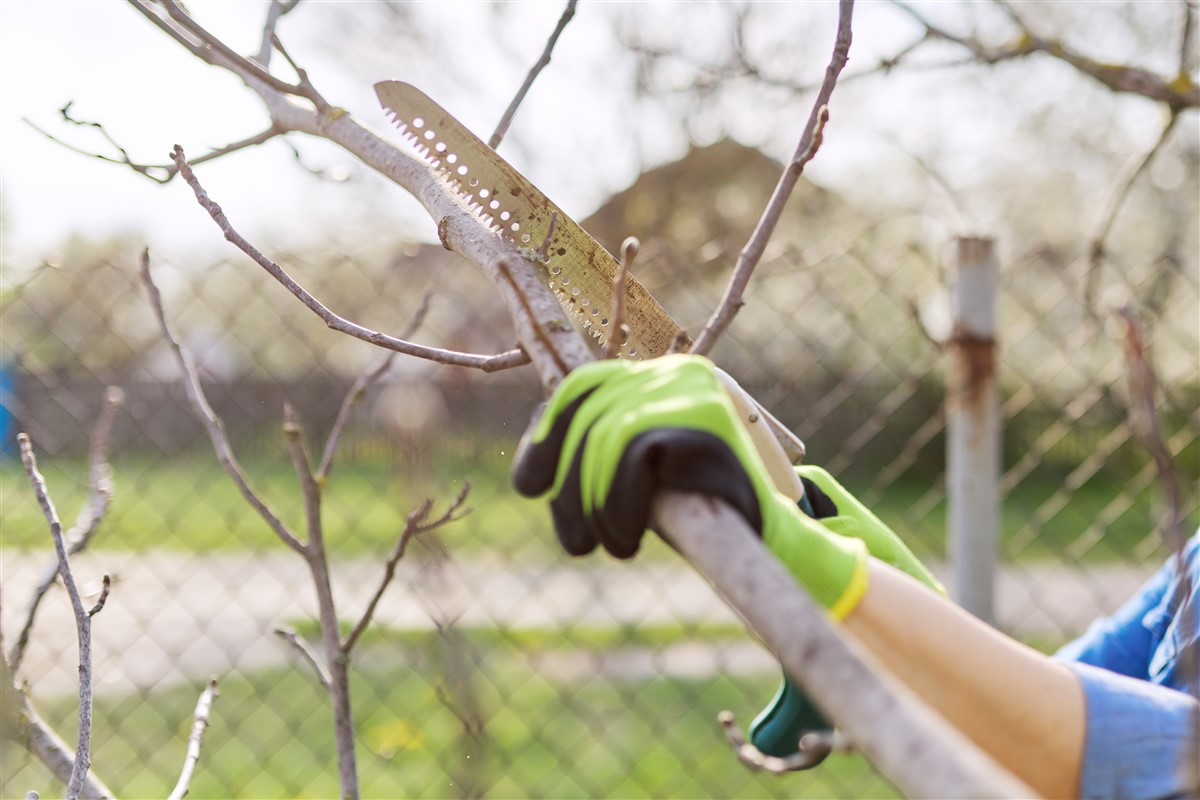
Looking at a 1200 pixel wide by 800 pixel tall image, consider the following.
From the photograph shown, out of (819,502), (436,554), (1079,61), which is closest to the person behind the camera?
(819,502)

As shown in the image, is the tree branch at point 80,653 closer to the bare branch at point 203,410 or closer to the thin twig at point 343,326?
the bare branch at point 203,410

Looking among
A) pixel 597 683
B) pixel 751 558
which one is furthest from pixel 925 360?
pixel 751 558

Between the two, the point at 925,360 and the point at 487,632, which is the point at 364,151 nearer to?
the point at 925,360

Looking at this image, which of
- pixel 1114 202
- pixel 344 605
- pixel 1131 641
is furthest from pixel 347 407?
pixel 344 605

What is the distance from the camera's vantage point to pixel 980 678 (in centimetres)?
89

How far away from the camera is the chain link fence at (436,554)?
8.02ft

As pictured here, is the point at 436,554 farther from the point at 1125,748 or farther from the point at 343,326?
the point at 1125,748

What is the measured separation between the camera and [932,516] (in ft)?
22.9

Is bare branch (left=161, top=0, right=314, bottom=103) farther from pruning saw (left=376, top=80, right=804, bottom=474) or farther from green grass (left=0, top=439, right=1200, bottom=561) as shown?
green grass (left=0, top=439, right=1200, bottom=561)

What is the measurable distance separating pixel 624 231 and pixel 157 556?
4583 mm

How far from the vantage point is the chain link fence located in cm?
245

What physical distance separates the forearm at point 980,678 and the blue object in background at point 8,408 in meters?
2.50

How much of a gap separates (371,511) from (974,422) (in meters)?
4.70

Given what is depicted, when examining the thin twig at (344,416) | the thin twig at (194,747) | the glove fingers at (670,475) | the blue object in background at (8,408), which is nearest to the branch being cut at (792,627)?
the glove fingers at (670,475)
